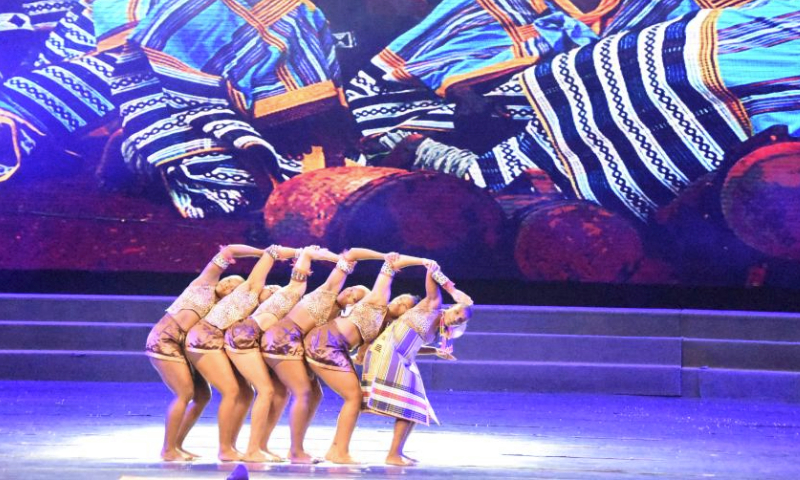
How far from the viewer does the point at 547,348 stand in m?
9.30

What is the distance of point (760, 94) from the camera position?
9.10 m

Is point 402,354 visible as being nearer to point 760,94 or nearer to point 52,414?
point 52,414

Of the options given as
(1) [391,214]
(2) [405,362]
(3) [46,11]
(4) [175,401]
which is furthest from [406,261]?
(3) [46,11]

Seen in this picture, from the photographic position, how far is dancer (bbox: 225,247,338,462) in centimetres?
Result: 592

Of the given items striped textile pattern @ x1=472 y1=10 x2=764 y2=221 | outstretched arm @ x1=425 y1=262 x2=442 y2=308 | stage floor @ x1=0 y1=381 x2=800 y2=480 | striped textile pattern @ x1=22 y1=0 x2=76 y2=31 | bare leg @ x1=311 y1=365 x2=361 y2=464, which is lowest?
stage floor @ x1=0 y1=381 x2=800 y2=480

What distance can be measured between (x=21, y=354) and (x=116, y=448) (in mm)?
3279

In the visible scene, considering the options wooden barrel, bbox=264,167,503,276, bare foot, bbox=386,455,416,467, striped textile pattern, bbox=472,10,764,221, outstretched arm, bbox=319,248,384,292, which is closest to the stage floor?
bare foot, bbox=386,455,416,467

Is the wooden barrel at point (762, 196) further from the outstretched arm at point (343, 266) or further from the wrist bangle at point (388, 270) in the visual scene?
the outstretched arm at point (343, 266)

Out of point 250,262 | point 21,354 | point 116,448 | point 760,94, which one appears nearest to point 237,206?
point 250,262

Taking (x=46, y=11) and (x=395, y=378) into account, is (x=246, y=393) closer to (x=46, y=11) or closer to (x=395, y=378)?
(x=395, y=378)

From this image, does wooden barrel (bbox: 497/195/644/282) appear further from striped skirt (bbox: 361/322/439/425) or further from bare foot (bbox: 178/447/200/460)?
bare foot (bbox: 178/447/200/460)

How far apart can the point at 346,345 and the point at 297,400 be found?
0.36 meters

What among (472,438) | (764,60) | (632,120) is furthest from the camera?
(632,120)

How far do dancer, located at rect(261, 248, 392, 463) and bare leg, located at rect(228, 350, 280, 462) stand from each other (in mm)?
59
